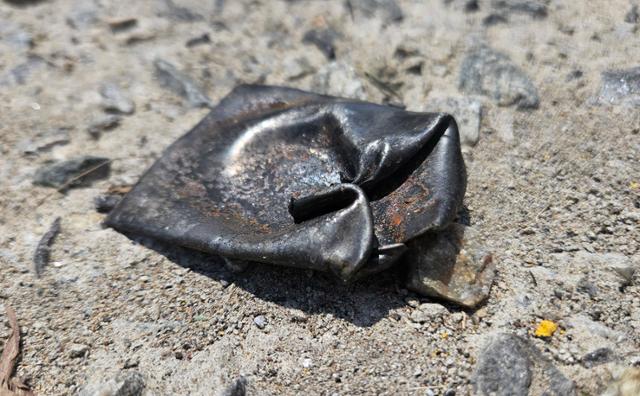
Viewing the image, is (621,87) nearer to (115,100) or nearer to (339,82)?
(339,82)

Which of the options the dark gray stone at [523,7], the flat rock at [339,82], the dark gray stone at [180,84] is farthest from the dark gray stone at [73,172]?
the dark gray stone at [523,7]

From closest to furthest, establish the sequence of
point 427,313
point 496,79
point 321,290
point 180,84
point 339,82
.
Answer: point 427,313 < point 321,290 < point 496,79 < point 339,82 < point 180,84

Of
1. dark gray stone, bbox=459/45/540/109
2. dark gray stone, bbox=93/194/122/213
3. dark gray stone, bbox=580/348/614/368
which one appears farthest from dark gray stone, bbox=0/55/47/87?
dark gray stone, bbox=580/348/614/368

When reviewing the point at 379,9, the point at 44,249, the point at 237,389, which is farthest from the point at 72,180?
the point at 379,9

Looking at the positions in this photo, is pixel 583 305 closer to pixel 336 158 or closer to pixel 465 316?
pixel 465 316

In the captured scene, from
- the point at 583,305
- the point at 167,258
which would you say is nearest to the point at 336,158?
the point at 167,258

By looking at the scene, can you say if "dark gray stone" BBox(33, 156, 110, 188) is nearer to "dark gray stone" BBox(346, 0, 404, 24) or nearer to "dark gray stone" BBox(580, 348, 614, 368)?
"dark gray stone" BBox(346, 0, 404, 24)

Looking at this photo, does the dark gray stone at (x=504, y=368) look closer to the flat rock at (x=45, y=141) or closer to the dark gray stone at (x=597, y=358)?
the dark gray stone at (x=597, y=358)
